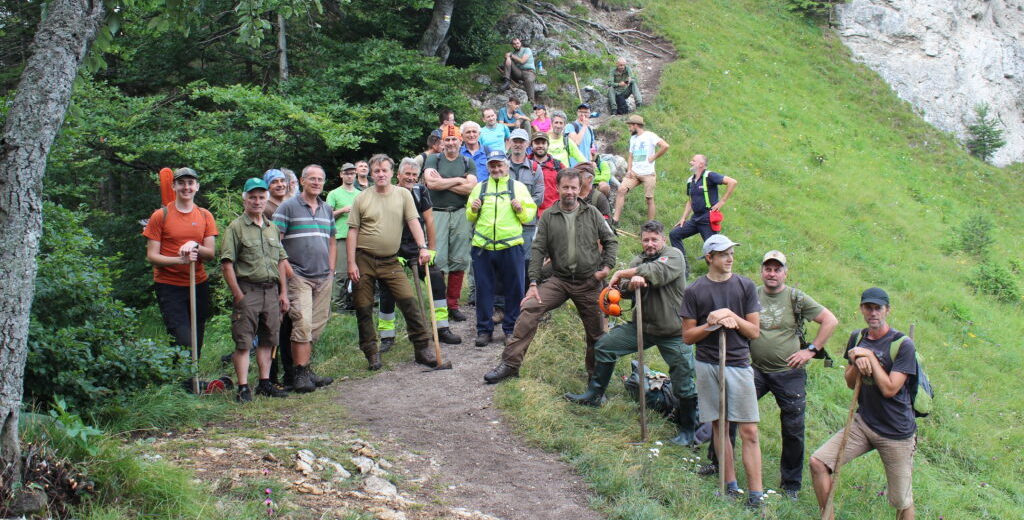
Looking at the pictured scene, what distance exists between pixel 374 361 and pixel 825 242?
35.9 ft

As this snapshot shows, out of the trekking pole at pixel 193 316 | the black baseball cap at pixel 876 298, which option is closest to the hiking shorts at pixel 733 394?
the black baseball cap at pixel 876 298

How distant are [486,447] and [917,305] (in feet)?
36.8

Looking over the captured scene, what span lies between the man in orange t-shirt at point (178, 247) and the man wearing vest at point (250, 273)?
0.32 metres

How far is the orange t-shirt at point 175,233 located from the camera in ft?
22.2

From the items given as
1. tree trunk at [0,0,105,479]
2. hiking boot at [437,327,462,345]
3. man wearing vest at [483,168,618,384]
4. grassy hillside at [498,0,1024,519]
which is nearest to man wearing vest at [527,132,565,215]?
grassy hillside at [498,0,1024,519]

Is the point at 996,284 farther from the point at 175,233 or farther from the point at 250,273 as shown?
the point at 175,233

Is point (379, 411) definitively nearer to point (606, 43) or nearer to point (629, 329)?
point (629, 329)

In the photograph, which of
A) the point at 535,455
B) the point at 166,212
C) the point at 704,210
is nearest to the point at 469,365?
the point at 535,455

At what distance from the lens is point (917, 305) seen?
1417 cm

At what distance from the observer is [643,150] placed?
42.6 feet

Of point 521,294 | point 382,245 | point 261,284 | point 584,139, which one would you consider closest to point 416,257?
point 382,245

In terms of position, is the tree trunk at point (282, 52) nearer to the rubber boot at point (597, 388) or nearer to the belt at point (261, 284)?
the belt at point (261, 284)

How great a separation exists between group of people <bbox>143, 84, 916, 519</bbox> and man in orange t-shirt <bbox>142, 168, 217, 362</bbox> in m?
0.01

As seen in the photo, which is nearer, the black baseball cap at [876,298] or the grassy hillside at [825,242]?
the black baseball cap at [876,298]
